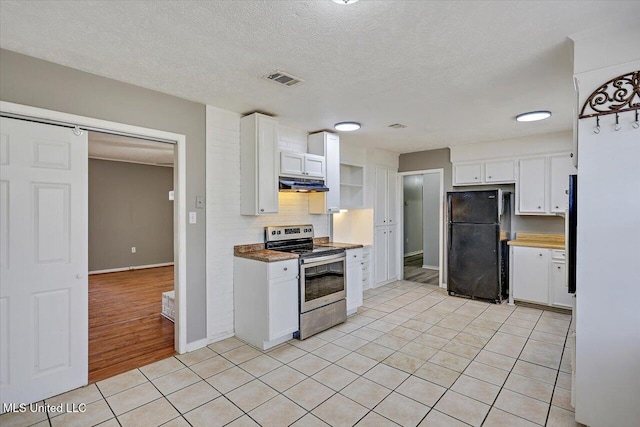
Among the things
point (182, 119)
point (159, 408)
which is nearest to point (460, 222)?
point (182, 119)

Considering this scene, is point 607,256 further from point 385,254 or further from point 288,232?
point 385,254

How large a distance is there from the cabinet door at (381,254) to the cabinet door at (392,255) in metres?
0.11

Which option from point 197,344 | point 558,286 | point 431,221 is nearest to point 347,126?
point 197,344

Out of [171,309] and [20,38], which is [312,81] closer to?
[20,38]

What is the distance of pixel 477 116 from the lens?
3.68 m

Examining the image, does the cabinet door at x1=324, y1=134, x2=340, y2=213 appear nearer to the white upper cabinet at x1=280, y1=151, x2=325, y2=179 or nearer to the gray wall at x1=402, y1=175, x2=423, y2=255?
the white upper cabinet at x1=280, y1=151, x2=325, y2=179

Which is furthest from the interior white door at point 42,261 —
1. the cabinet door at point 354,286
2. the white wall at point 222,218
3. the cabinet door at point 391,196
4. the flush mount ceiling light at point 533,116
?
the cabinet door at point 391,196

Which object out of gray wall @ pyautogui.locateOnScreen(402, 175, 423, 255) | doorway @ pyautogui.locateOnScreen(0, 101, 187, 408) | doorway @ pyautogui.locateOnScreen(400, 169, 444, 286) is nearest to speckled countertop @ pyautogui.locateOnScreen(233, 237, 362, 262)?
doorway @ pyautogui.locateOnScreen(0, 101, 187, 408)

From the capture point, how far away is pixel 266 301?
3129 mm

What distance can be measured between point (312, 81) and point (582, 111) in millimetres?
1882

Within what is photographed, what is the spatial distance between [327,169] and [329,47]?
2180mm

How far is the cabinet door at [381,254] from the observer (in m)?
5.58

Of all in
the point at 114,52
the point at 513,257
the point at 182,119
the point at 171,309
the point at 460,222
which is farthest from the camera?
the point at 460,222

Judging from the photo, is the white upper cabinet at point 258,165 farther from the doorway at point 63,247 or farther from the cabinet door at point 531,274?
the cabinet door at point 531,274
